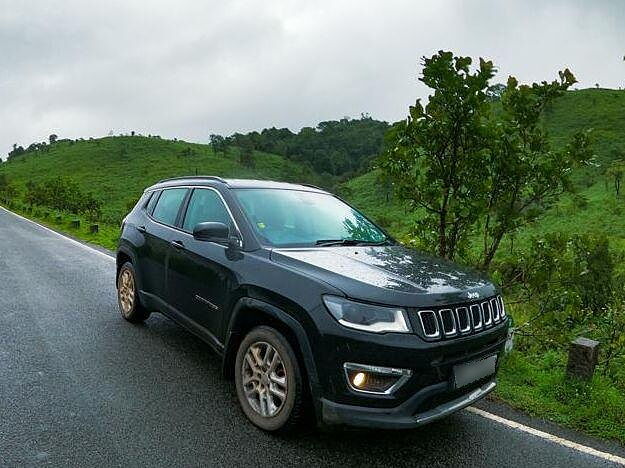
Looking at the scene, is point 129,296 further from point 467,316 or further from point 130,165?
point 130,165

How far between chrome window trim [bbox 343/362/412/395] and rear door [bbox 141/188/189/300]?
2.61 meters

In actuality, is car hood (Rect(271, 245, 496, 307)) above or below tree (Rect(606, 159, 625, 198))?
below

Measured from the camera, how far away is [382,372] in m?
2.99

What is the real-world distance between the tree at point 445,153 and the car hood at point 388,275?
2051 millimetres

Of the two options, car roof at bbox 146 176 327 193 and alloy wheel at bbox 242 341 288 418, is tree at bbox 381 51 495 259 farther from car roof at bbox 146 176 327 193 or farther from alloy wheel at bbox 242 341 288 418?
alloy wheel at bbox 242 341 288 418

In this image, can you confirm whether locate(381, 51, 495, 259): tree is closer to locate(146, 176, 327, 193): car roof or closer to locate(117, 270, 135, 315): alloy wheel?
locate(146, 176, 327, 193): car roof

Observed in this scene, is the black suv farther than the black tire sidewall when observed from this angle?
No

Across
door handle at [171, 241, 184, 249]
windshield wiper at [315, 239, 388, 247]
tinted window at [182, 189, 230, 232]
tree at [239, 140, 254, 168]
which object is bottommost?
door handle at [171, 241, 184, 249]

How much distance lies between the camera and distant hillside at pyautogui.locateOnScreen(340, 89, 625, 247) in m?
38.3

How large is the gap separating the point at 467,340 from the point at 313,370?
1.00m

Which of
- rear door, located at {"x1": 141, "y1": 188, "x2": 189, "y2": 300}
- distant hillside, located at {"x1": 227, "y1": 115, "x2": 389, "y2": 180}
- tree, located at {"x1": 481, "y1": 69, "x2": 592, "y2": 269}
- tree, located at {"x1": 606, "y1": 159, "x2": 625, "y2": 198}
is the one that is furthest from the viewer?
distant hillside, located at {"x1": 227, "y1": 115, "x2": 389, "y2": 180}

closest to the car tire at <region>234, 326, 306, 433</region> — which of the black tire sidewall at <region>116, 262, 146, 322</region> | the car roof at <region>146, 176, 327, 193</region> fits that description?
the car roof at <region>146, 176, 327, 193</region>

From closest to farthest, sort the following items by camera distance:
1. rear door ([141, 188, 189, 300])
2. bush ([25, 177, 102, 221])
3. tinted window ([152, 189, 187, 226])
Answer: rear door ([141, 188, 189, 300]), tinted window ([152, 189, 187, 226]), bush ([25, 177, 102, 221])

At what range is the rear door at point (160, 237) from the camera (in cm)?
511
